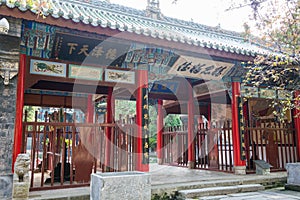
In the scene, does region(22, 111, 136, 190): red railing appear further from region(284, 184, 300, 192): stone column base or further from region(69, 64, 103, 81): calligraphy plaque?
region(284, 184, 300, 192): stone column base

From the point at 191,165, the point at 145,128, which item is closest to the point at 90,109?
the point at 145,128

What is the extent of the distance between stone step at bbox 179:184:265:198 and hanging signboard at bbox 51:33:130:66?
3007 millimetres

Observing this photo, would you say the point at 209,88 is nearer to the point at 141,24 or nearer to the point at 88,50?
the point at 141,24

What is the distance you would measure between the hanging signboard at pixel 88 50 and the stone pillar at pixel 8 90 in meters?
0.74

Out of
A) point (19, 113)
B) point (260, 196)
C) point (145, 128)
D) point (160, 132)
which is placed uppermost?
point (19, 113)

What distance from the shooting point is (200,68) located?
6.75 meters

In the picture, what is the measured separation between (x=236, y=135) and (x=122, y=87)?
10.3 ft

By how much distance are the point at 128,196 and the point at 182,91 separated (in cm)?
570

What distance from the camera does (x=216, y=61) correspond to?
258 inches

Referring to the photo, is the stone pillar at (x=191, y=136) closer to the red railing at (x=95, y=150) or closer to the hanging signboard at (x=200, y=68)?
the hanging signboard at (x=200, y=68)

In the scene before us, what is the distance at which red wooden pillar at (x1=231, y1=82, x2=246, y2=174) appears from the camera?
6.61m

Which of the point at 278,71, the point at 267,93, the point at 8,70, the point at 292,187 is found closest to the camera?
the point at 8,70

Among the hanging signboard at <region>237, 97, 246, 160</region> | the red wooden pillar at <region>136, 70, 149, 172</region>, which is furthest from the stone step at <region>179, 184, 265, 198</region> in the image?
the hanging signboard at <region>237, 97, 246, 160</region>

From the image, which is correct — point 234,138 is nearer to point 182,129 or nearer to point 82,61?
point 182,129
